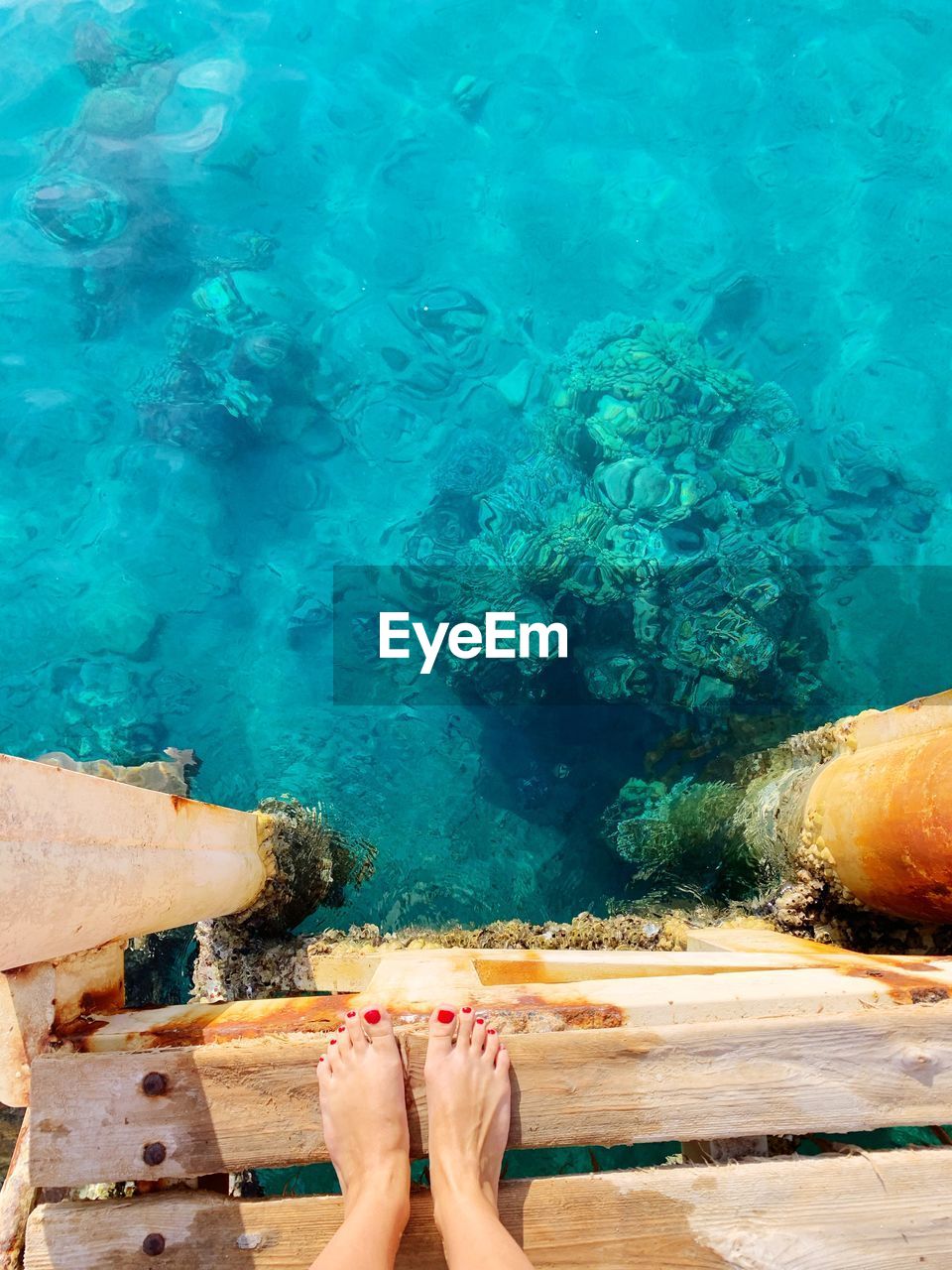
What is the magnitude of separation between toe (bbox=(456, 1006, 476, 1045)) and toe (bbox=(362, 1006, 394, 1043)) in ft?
0.63

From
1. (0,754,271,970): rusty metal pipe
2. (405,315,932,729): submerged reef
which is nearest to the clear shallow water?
(405,315,932,729): submerged reef

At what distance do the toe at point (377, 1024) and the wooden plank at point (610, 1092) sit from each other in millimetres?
253

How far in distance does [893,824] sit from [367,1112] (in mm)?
1812

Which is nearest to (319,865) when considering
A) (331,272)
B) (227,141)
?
(331,272)

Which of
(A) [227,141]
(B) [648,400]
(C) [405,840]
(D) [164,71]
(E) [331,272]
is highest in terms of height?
(D) [164,71]

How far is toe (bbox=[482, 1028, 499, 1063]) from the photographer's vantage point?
6.39ft

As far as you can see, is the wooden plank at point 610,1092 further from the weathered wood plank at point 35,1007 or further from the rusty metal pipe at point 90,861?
the rusty metal pipe at point 90,861

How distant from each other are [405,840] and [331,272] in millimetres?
3503

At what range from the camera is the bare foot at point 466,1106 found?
1.88 meters

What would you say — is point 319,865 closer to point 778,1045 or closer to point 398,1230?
point 398,1230

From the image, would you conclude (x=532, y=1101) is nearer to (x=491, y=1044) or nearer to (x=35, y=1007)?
(x=491, y=1044)

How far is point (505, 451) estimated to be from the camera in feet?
15.0

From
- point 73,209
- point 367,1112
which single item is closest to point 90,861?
point 367,1112

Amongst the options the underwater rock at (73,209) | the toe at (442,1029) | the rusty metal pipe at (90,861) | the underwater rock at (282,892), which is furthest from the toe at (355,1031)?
the underwater rock at (73,209)
